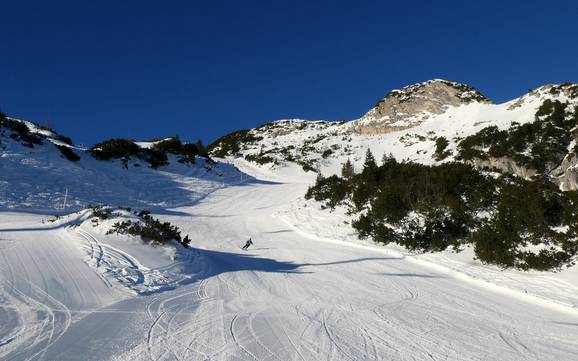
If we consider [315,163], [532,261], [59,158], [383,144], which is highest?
[383,144]

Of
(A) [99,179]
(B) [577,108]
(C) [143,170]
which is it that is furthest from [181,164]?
(B) [577,108]

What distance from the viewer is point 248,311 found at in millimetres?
6340

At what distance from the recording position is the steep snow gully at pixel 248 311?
15.3ft

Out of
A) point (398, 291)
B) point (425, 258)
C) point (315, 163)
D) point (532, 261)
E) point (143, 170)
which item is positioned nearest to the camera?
point (398, 291)

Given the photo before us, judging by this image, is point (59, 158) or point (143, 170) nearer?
point (59, 158)

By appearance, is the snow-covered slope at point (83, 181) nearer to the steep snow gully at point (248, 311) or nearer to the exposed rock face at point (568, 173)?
the steep snow gully at point (248, 311)

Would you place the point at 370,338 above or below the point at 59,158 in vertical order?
below

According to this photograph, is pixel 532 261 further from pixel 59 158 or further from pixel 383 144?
pixel 383 144

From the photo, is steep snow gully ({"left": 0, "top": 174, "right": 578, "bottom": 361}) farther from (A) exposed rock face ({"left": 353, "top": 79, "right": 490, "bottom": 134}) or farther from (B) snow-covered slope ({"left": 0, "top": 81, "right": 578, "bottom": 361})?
(A) exposed rock face ({"left": 353, "top": 79, "right": 490, "bottom": 134})

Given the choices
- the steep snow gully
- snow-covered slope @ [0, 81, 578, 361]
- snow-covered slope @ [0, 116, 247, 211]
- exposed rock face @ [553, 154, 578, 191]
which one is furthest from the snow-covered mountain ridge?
the steep snow gully

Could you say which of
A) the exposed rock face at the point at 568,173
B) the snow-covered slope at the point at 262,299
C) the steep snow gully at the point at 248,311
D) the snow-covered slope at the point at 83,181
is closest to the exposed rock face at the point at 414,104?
the exposed rock face at the point at 568,173

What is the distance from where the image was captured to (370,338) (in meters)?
5.34

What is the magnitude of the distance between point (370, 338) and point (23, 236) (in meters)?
10.1

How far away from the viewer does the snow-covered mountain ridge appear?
144ft
